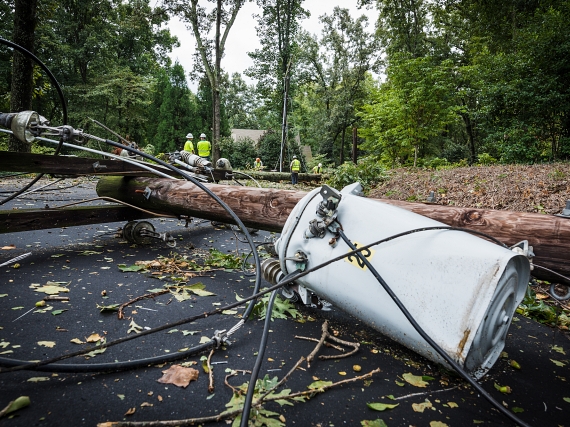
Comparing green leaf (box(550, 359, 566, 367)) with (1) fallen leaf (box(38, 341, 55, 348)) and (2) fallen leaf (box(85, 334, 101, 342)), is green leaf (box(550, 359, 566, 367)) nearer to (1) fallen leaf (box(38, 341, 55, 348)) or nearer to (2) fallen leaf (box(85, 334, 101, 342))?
(2) fallen leaf (box(85, 334, 101, 342))

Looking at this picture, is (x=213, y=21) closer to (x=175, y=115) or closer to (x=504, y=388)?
(x=175, y=115)

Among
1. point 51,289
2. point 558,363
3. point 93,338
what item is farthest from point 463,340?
point 51,289

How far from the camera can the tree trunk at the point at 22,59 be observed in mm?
8562

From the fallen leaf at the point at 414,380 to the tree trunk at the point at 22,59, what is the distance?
10813 millimetres

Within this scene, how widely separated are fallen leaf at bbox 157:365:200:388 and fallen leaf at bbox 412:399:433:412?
38.6 inches

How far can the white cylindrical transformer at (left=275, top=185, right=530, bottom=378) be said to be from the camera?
1.22 meters

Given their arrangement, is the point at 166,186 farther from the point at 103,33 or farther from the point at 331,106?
the point at 331,106

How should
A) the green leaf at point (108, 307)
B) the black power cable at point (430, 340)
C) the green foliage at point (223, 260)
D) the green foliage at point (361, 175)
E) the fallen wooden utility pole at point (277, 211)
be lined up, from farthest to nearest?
the green foliage at point (361, 175), the green foliage at point (223, 260), the green leaf at point (108, 307), the fallen wooden utility pole at point (277, 211), the black power cable at point (430, 340)

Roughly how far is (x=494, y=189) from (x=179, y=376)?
7.52 metres

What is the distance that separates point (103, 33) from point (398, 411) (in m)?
27.1

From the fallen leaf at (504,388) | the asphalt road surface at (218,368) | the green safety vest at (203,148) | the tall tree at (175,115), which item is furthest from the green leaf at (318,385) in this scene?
the tall tree at (175,115)

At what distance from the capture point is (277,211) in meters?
2.86

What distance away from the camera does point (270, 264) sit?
216 centimetres

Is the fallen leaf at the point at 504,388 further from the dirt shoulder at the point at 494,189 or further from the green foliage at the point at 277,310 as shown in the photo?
the dirt shoulder at the point at 494,189
